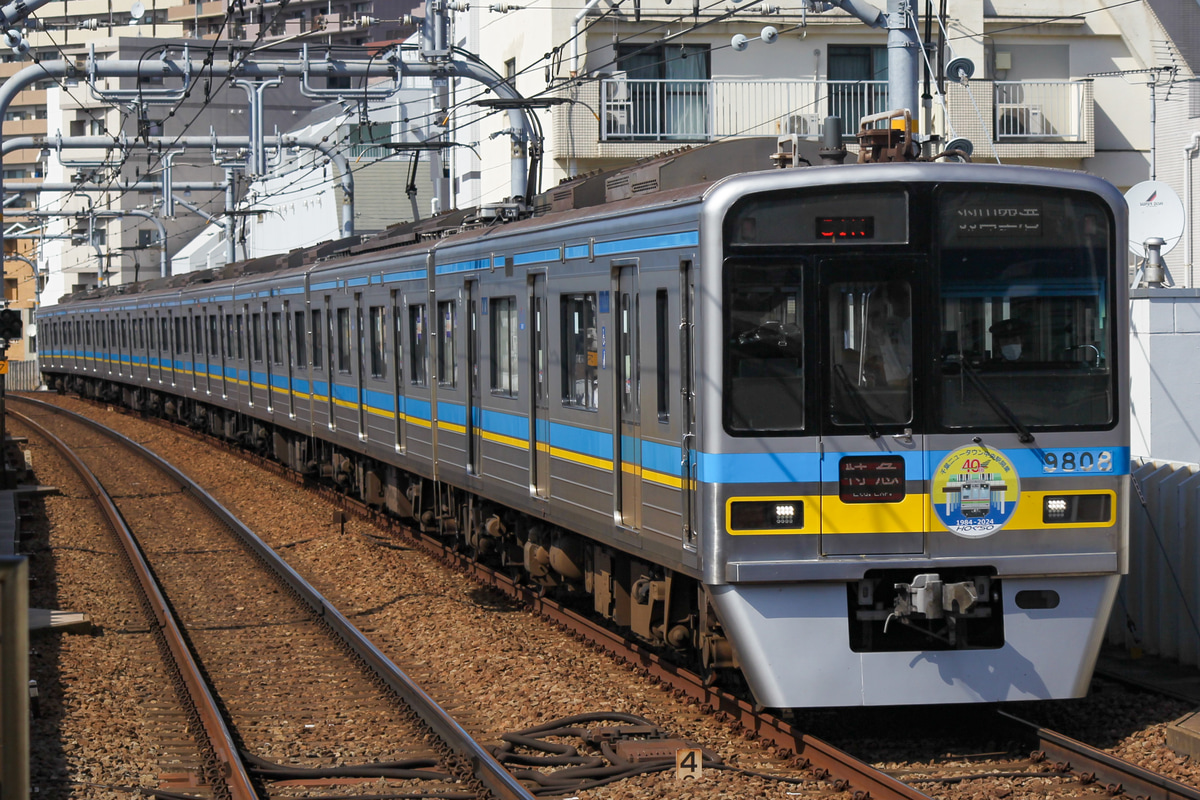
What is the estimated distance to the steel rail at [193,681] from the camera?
21.9 feet

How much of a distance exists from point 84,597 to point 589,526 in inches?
207

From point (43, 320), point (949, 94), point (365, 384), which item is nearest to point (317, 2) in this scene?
point (43, 320)

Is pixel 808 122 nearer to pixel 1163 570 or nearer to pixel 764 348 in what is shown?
pixel 1163 570

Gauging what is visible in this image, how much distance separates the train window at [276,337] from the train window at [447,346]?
813 centimetres

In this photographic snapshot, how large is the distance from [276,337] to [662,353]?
13.8m

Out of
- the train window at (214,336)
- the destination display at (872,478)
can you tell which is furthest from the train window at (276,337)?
the destination display at (872,478)

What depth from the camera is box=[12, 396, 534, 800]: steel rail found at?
20.9 feet

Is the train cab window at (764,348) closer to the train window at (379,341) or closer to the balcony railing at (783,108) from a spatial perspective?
the train window at (379,341)

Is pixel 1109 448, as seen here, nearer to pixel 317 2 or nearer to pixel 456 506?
Result: pixel 456 506

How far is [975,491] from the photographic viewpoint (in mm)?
6613

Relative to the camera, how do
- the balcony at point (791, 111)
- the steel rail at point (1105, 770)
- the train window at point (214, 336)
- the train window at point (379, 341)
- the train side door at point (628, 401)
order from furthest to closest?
1. the train window at point (214, 336)
2. the balcony at point (791, 111)
3. the train window at point (379, 341)
4. the train side door at point (628, 401)
5. the steel rail at point (1105, 770)

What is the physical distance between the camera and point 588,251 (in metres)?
8.37

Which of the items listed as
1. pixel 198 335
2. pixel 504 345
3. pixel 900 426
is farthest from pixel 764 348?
pixel 198 335

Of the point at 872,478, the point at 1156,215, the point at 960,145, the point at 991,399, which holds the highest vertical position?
the point at 960,145
